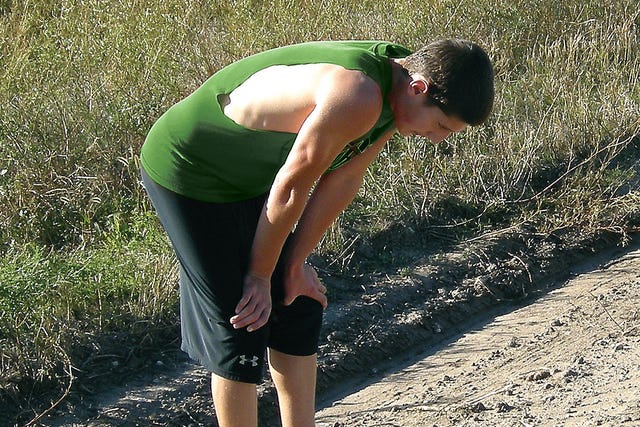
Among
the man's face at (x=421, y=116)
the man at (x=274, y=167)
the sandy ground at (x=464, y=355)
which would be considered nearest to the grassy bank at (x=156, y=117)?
the sandy ground at (x=464, y=355)

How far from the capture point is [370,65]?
9.06ft

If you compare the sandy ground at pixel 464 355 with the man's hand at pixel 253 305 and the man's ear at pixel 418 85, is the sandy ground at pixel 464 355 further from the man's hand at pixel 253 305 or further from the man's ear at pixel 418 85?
the man's ear at pixel 418 85

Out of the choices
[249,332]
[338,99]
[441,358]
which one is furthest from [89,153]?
[338,99]

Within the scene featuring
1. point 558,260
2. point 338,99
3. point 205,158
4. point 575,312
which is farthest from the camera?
point 558,260

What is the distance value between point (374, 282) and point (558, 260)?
1095mm

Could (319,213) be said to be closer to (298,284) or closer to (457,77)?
(298,284)

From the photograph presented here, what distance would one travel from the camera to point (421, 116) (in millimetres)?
2830

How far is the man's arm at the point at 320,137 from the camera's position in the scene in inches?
105

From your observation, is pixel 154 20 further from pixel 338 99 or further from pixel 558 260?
pixel 338 99

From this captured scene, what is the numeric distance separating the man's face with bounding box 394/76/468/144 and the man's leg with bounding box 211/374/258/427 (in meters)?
0.90

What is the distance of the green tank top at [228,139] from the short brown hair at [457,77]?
111 mm

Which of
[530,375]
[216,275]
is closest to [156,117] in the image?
[530,375]

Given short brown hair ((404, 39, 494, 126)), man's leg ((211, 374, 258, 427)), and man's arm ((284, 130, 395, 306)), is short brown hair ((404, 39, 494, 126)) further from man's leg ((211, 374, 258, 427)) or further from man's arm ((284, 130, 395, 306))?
man's leg ((211, 374, 258, 427))

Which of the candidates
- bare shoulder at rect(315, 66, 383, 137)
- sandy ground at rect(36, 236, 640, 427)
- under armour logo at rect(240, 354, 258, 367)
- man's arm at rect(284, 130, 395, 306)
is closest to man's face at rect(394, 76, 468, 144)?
bare shoulder at rect(315, 66, 383, 137)
